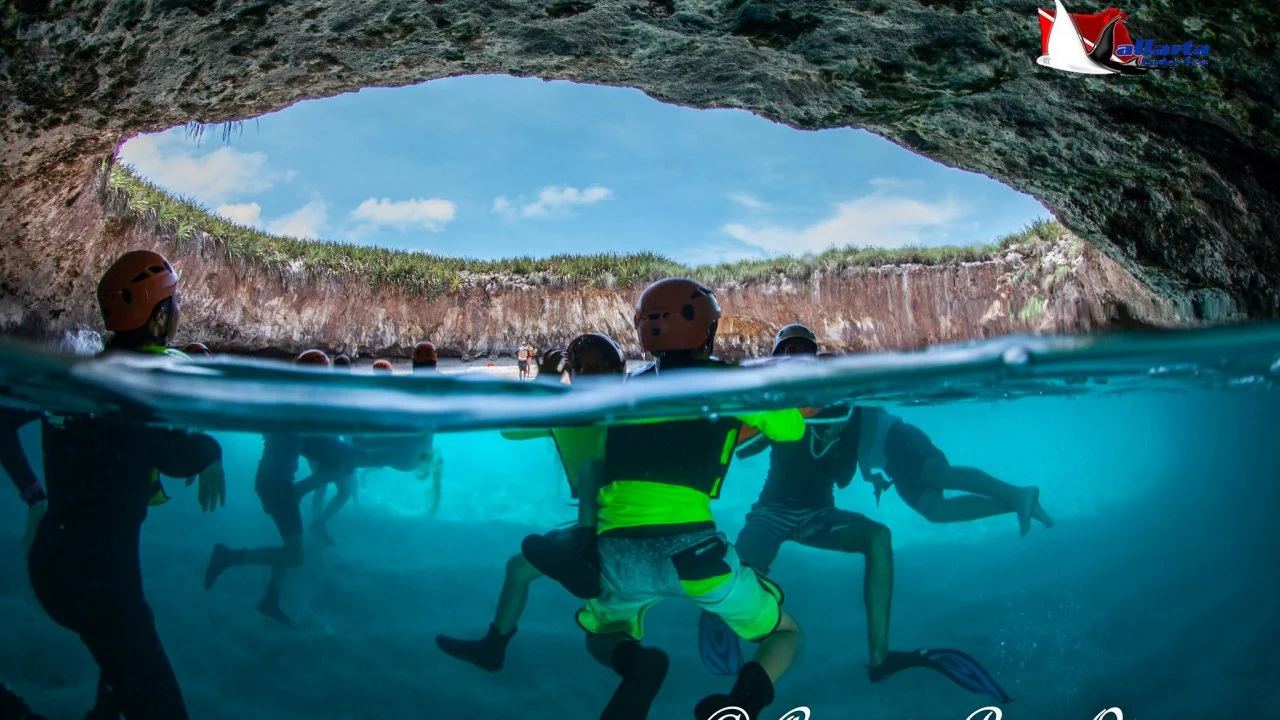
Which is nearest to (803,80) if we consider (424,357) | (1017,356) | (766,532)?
(1017,356)

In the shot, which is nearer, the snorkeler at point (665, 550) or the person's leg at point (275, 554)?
the snorkeler at point (665, 550)

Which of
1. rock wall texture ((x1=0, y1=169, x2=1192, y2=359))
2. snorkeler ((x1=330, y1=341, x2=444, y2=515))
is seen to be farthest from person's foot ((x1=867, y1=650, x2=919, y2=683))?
rock wall texture ((x1=0, y1=169, x2=1192, y2=359))

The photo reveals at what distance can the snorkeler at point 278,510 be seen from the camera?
4488 mm

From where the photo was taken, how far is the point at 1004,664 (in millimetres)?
5824

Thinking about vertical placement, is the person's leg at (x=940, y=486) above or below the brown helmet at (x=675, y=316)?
below

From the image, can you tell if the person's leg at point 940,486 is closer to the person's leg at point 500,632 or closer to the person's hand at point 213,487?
the person's leg at point 500,632

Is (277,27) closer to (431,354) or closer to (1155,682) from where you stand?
(431,354)

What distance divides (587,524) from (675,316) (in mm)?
1369

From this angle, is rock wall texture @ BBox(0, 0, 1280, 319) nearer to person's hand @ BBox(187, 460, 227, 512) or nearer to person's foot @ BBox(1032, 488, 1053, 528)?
person's foot @ BBox(1032, 488, 1053, 528)

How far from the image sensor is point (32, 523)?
162 inches

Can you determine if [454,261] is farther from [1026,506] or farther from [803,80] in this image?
[1026,506]

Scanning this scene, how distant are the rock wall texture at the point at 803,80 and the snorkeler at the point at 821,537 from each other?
300cm

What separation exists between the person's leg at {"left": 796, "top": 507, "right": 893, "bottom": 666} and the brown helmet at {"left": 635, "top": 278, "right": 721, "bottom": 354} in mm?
1794

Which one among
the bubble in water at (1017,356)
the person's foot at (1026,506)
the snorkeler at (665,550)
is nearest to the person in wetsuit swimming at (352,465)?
the snorkeler at (665,550)
